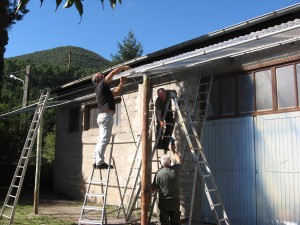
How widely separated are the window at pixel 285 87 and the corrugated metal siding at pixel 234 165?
30.8 inches

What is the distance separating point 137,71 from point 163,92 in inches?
34.5

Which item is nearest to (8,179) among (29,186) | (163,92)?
(29,186)

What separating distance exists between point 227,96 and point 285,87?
56.3 inches

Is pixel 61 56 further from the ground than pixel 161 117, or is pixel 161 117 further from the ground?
pixel 61 56

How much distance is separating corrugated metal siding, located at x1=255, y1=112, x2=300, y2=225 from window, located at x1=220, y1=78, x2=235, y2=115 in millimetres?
798

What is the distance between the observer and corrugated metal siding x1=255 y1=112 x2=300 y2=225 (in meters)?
6.84

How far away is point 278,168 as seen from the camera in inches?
279

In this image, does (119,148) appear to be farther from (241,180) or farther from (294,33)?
(294,33)

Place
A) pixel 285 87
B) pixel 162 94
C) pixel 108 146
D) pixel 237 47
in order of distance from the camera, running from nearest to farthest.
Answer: pixel 237 47, pixel 285 87, pixel 162 94, pixel 108 146

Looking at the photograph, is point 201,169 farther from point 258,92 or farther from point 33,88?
point 33,88

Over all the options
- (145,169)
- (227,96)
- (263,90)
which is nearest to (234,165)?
(227,96)

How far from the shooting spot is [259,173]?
24.2ft

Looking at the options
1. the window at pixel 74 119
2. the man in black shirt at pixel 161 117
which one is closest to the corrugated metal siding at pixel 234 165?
the man in black shirt at pixel 161 117

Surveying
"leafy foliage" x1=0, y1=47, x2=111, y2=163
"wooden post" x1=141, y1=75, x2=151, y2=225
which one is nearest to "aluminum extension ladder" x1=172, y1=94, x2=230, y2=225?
"wooden post" x1=141, y1=75, x2=151, y2=225
